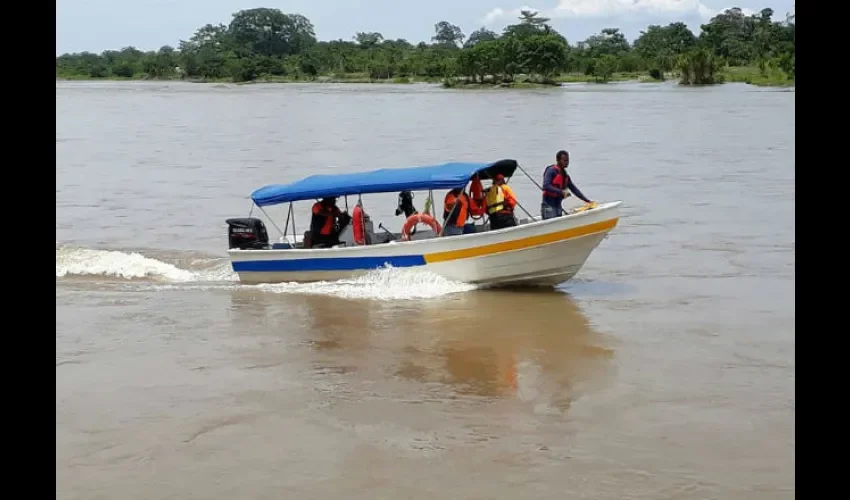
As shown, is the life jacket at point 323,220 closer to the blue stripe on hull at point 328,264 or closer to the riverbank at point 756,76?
the blue stripe on hull at point 328,264

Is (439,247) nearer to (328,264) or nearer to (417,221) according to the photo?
(417,221)

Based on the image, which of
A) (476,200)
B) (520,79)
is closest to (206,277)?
(476,200)

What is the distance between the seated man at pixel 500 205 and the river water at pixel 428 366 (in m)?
0.82

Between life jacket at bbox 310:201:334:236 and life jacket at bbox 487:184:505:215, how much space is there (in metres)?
1.90

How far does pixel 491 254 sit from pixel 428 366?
2699 mm

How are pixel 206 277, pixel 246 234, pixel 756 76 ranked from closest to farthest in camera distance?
pixel 246 234 → pixel 206 277 → pixel 756 76

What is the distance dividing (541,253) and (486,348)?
2.16 m

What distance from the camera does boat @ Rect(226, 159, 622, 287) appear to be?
11.5m

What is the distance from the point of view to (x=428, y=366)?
9.23 meters

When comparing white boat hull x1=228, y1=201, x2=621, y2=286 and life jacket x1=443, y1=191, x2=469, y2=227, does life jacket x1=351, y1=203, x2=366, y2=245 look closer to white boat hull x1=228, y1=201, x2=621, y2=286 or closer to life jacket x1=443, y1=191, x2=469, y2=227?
white boat hull x1=228, y1=201, x2=621, y2=286

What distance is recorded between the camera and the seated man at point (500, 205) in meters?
11.7

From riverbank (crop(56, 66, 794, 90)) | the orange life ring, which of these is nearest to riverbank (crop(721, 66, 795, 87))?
riverbank (crop(56, 66, 794, 90))

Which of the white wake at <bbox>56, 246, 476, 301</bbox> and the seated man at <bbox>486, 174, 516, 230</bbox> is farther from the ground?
the seated man at <bbox>486, 174, 516, 230</bbox>
